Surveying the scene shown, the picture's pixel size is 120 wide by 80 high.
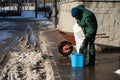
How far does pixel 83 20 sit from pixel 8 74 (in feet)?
8.31

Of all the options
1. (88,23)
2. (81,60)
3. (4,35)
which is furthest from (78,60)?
(4,35)

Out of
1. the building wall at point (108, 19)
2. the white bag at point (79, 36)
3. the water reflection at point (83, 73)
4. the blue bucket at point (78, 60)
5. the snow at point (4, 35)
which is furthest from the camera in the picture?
the snow at point (4, 35)

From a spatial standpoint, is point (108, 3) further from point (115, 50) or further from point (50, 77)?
point (50, 77)

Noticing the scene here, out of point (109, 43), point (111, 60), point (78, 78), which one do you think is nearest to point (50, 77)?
point (78, 78)

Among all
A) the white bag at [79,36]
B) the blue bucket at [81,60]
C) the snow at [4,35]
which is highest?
A: the white bag at [79,36]

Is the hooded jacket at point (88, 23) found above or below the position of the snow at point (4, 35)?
above

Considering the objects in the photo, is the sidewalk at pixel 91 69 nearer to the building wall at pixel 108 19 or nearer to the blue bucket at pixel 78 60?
the blue bucket at pixel 78 60

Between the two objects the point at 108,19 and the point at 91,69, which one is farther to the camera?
the point at 108,19

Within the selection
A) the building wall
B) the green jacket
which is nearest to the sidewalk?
the building wall

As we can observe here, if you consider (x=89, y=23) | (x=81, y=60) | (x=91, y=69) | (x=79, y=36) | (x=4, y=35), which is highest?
(x=89, y=23)

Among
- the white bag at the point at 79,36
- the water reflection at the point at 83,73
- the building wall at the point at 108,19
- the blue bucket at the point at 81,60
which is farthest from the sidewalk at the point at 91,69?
the building wall at the point at 108,19

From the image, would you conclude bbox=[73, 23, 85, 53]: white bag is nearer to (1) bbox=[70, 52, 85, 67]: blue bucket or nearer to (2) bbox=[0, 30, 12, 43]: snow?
(1) bbox=[70, 52, 85, 67]: blue bucket

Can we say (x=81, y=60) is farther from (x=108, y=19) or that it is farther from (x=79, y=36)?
(x=108, y=19)

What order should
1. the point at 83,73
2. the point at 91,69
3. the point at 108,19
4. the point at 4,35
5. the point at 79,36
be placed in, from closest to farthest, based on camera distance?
the point at 83,73, the point at 91,69, the point at 79,36, the point at 108,19, the point at 4,35
